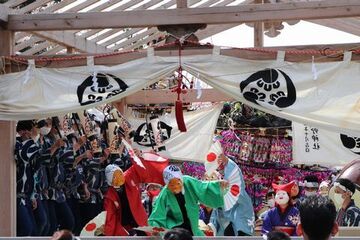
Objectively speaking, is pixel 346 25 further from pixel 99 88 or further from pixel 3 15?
pixel 3 15

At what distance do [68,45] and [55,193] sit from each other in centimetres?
175

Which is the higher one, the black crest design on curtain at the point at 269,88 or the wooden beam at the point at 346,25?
the wooden beam at the point at 346,25

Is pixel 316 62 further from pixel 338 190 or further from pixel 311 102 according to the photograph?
pixel 338 190

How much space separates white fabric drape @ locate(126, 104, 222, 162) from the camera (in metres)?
9.65

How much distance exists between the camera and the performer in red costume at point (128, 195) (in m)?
6.60

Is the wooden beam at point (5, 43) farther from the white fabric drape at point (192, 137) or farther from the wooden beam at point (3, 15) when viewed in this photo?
the white fabric drape at point (192, 137)

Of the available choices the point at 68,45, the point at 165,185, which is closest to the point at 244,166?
the point at 68,45

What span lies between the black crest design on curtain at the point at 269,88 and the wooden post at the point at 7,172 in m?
2.17

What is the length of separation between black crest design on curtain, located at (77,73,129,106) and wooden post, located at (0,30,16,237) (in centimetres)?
79

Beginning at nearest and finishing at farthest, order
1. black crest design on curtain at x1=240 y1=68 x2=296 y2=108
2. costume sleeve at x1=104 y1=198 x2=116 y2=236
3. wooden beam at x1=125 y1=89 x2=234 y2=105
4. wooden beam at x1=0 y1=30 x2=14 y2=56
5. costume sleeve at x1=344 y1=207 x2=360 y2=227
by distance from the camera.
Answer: costume sleeve at x1=344 y1=207 x2=360 y2=227 → black crest design on curtain at x1=240 y1=68 x2=296 y2=108 → costume sleeve at x1=104 y1=198 x2=116 y2=236 → wooden beam at x1=0 y1=30 x2=14 y2=56 → wooden beam at x1=125 y1=89 x2=234 y2=105

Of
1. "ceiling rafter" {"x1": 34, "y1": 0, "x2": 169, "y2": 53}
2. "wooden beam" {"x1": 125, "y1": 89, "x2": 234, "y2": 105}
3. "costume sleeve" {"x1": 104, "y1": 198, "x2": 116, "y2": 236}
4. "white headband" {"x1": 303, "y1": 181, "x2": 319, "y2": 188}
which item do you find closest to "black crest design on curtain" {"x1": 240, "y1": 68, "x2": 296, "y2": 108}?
"costume sleeve" {"x1": 104, "y1": 198, "x2": 116, "y2": 236}

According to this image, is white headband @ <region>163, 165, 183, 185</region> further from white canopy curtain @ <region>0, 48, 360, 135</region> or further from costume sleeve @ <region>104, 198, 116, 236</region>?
white canopy curtain @ <region>0, 48, 360, 135</region>

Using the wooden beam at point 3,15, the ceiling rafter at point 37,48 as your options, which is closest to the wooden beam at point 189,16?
the wooden beam at point 3,15

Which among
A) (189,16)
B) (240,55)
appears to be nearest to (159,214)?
(240,55)
